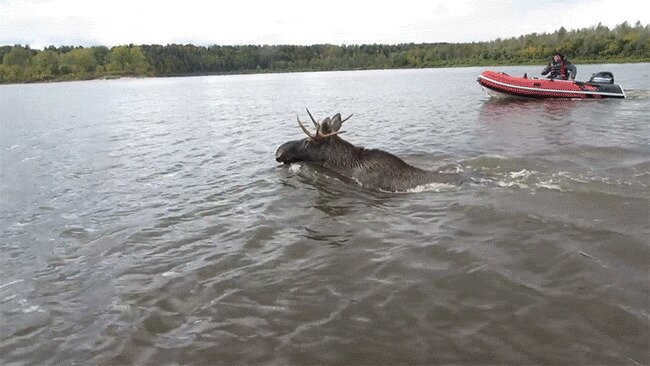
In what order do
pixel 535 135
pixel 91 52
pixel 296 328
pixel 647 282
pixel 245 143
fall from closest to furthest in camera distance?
pixel 296 328 < pixel 647 282 < pixel 535 135 < pixel 245 143 < pixel 91 52

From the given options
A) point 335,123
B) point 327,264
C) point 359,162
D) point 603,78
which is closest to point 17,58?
point 603,78

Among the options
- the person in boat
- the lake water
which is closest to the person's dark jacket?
the person in boat

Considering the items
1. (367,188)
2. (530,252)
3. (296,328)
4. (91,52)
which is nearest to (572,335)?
(530,252)

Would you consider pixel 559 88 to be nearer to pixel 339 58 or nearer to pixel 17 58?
pixel 339 58

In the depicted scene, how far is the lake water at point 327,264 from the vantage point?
15.8 feet

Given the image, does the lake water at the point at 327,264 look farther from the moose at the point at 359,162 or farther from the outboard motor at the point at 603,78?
the outboard motor at the point at 603,78

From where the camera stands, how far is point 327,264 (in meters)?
6.77

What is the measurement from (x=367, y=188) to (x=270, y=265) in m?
4.26

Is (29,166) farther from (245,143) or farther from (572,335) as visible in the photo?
(572,335)

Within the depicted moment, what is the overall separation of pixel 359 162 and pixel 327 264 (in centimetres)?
456

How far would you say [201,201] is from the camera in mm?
10516

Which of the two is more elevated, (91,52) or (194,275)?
(91,52)

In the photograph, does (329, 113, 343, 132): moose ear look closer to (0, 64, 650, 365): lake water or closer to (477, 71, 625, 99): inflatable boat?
(0, 64, 650, 365): lake water

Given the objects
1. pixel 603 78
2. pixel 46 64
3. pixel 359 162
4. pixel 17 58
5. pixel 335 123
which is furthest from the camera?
pixel 17 58
